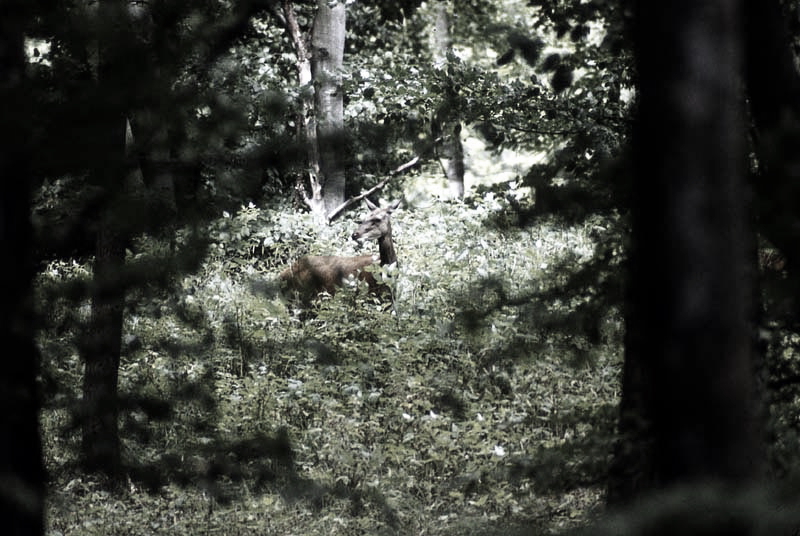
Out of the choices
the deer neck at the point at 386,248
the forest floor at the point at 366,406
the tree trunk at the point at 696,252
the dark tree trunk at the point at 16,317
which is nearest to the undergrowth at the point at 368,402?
the forest floor at the point at 366,406

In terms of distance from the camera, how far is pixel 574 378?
8148 millimetres

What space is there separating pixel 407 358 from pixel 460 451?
189cm

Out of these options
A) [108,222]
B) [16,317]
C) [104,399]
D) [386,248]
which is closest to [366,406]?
[386,248]

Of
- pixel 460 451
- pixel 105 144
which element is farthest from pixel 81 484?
pixel 105 144

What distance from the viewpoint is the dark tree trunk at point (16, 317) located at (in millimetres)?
2547

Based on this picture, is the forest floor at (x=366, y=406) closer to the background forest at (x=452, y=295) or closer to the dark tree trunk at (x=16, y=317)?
the background forest at (x=452, y=295)

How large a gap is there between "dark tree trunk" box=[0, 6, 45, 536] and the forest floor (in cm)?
74

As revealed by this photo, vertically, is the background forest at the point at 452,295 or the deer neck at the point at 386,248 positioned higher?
the deer neck at the point at 386,248

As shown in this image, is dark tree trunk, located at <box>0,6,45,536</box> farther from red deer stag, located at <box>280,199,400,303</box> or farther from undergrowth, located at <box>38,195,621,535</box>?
red deer stag, located at <box>280,199,400,303</box>

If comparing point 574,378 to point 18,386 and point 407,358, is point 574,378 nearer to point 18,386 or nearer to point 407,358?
point 407,358

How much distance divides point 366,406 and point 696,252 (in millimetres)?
6802

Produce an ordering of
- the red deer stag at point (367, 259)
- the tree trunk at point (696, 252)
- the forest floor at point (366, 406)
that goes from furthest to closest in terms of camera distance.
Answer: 1. the red deer stag at point (367, 259)
2. the forest floor at point (366, 406)
3. the tree trunk at point (696, 252)

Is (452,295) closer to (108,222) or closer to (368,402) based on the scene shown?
(108,222)

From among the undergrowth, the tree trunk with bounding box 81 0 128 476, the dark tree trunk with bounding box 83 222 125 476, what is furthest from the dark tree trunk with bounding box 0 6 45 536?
the undergrowth
